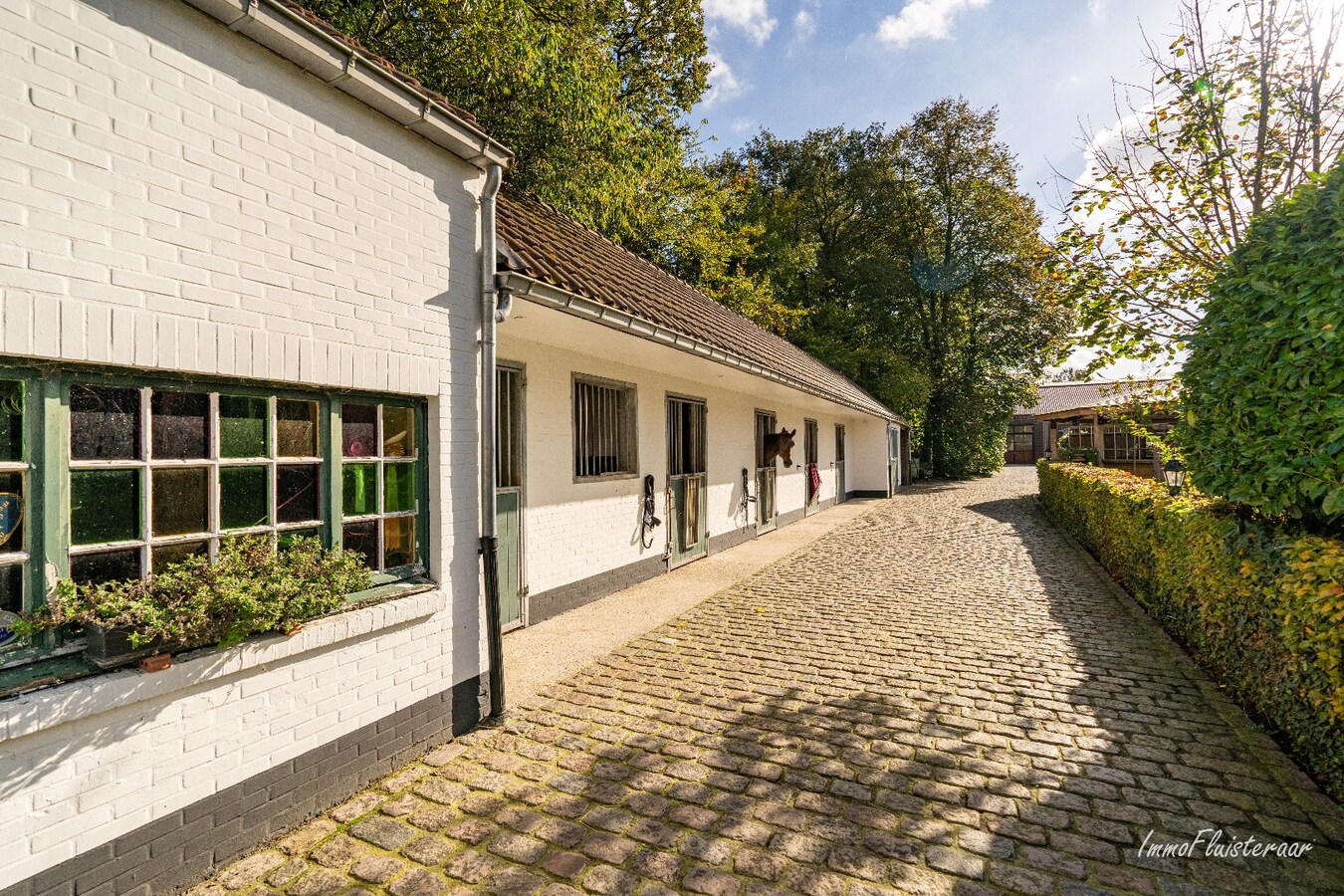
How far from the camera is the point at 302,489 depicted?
125 inches

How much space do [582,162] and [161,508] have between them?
8.94m

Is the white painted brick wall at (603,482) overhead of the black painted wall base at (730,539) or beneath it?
overhead

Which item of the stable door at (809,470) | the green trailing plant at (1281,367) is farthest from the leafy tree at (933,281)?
the green trailing plant at (1281,367)

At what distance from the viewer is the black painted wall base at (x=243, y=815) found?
2256 mm

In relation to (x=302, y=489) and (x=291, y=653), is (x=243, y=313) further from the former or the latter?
(x=291, y=653)

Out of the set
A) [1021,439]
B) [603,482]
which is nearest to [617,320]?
[603,482]

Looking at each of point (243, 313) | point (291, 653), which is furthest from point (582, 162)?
point (291, 653)

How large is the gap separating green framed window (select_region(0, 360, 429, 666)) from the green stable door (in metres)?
5.35

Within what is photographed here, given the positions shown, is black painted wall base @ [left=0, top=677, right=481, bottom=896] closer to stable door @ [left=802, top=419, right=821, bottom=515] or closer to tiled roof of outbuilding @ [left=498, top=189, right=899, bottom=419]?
tiled roof of outbuilding @ [left=498, top=189, right=899, bottom=419]

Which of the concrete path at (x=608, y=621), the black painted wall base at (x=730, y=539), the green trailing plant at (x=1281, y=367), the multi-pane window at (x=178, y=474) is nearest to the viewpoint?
the multi-pane window at (x=178, y=474)

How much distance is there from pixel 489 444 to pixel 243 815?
2.20m

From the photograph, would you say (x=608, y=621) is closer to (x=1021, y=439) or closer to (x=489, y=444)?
(x=489, y=444)

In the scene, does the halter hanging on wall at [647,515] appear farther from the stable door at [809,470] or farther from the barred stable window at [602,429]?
the stable door at [809,470]

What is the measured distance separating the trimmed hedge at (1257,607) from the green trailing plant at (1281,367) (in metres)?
0.30
